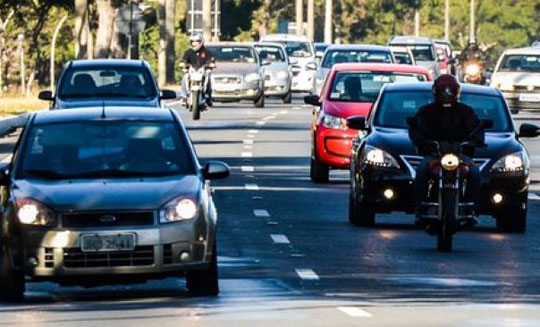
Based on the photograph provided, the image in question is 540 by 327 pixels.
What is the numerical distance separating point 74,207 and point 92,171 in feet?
2.66

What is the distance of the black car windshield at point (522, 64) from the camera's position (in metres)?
53.8

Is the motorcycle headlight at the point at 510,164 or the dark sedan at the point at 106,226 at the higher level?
the dark sedan at the point at 106,226

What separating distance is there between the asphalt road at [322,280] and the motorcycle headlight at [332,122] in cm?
126

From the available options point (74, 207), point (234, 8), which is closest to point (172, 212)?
point (74, 207)

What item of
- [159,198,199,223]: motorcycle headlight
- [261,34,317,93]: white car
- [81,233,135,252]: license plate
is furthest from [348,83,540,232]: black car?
[261,34,317,93]: white car

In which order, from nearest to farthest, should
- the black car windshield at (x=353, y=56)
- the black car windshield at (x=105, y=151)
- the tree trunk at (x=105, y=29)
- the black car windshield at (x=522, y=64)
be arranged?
1. the black car windshield at (x=105, y=151)
2. the black car windshield at (x=353, y=56)
3. the black car windshield at (x=522, y=64)
4. the tree trunk at (x=105, y=29)

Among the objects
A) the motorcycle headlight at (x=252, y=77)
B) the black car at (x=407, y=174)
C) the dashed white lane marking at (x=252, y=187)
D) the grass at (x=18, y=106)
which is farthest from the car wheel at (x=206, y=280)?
the motorcycle headlight at (x=252, y=77)

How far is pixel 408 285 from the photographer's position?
15883 mm

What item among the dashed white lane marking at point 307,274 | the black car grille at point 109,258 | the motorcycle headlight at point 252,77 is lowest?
the motorcycle headlight at point 252,77

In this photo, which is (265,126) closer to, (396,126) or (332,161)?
(332,161)

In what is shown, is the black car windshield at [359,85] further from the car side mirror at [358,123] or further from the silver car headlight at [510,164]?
the silver car headlight at [510,164]

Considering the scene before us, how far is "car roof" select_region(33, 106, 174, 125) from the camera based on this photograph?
16156 millimetres

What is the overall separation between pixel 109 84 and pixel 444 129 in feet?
39.1

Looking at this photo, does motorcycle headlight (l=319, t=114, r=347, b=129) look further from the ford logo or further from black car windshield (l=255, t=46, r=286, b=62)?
black car windshield (l=255, t=46, r=286, b=62)
